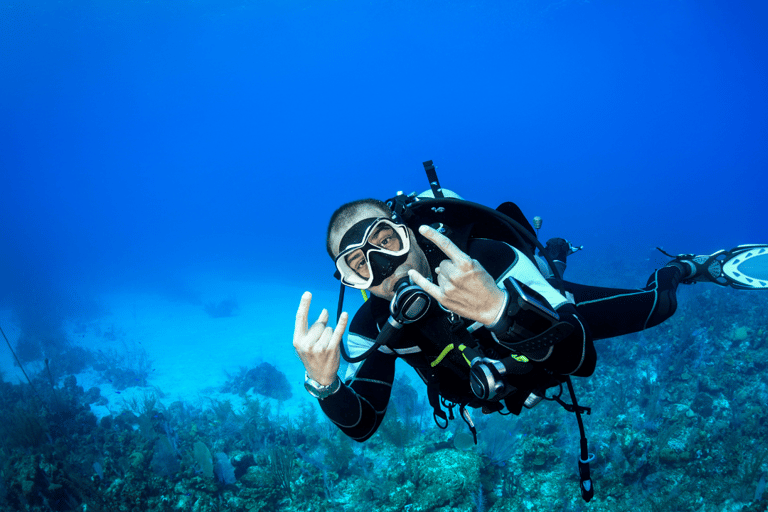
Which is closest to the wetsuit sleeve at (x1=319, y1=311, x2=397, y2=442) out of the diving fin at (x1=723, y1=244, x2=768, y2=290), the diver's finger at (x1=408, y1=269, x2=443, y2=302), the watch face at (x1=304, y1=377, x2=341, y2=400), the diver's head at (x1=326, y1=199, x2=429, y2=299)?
the watch face at (x1=304, y1=377, x2=341, y2=400)

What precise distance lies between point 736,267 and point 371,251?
4.96m

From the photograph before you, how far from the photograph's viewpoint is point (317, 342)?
210 cm

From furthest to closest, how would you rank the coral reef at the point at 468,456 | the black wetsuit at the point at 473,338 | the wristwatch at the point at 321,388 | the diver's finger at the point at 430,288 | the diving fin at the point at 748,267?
the coral reef at the point at 468,456 → the diving fin at the point at 748,267 → the wristwatch at the point at 321,388 → the black wetsuit at the point at 473,338 → the diver's finger at the point at 430,288

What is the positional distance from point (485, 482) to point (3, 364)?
92.7 ft

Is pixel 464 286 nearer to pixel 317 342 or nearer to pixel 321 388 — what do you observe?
pixel 317 342

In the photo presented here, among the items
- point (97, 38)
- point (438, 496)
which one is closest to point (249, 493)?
point (438, 496)

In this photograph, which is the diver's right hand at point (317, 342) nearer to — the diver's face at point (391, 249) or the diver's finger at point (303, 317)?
the diver's finger at point (303, 317)

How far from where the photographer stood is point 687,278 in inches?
176

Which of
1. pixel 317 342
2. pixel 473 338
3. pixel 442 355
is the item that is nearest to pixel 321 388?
pixel 317 342

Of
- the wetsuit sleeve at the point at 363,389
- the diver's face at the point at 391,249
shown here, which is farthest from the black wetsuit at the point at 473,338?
the diver's face at the point at 391,249

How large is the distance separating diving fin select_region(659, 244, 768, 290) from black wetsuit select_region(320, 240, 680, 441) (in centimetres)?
120

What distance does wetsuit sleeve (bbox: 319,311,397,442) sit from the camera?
2.50 meters

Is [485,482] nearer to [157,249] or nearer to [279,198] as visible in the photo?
[157,249]

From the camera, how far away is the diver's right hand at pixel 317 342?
6.80ft
